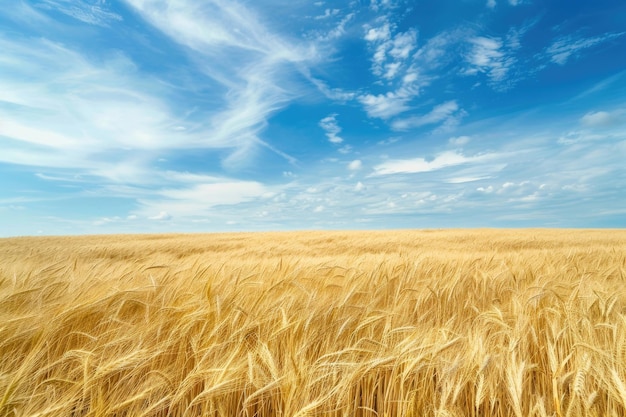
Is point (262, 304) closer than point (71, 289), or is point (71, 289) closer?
point (262, 304)

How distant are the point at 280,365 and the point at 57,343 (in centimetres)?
110

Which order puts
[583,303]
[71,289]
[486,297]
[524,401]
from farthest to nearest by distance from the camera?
[486,297] → [71,289] → [583,303] → [524,401]

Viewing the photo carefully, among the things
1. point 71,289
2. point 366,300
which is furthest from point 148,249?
point 366,300

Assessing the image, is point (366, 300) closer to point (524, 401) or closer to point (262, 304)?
point (262, 304)

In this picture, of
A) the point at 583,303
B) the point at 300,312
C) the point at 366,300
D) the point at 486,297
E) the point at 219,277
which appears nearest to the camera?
the point at 300,312

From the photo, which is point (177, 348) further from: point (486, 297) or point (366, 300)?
point (486, 297)

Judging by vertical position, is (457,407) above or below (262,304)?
below

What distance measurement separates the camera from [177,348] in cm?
154

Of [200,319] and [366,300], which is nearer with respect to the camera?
[200,319]

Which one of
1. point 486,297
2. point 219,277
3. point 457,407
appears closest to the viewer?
point 457,407

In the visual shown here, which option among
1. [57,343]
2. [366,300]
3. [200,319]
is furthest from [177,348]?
[366,300]

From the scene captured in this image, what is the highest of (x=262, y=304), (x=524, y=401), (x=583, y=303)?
(x=262, y=304)

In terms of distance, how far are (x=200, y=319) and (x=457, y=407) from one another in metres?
1.14

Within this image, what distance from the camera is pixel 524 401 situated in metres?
1.25
